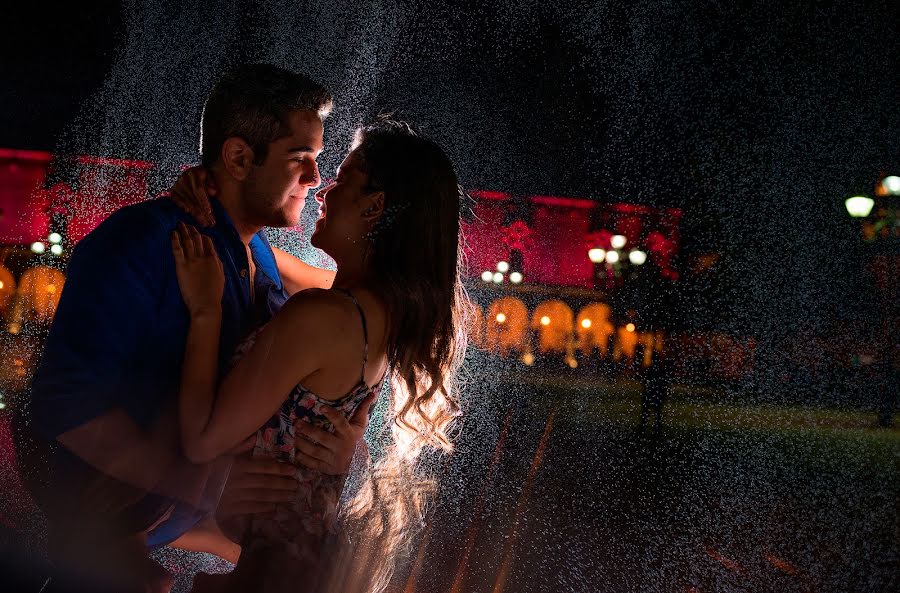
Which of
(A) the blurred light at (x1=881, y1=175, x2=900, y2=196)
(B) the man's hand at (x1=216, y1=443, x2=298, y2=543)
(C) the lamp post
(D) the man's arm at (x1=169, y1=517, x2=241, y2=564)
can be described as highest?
(A) the blurred light at (x1=881, y1=175, x2=900, y2=196)

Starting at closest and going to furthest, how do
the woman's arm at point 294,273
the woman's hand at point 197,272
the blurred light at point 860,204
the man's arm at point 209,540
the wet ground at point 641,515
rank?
→ the woman's hand at point 197,272 → the man's arm at point 209,540 → the woman's arm at point 294,273 → the wet ground at point 641,515 → the blurred light at point 860,204

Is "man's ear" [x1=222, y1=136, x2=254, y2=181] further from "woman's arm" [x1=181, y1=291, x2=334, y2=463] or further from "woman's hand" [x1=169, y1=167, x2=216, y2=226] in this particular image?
"woman's arm" [x1=181, y1=291, x2=334, y2=463]

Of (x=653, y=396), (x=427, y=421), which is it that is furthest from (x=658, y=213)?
(x=427, y=421)

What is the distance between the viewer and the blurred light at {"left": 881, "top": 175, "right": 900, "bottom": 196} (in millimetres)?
14900

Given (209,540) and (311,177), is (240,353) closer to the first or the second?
(311,177)

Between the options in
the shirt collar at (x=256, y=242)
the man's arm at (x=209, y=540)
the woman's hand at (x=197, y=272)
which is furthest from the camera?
the man's arm at (x=209, y=540)

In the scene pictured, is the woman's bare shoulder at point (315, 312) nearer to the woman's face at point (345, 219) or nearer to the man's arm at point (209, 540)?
the woman's face at point (345, 219)

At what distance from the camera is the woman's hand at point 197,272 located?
86.4 inches

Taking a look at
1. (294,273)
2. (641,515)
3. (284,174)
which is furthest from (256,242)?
(641,515)

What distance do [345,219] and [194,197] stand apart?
52 cm

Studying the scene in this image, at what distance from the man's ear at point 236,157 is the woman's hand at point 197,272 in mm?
331

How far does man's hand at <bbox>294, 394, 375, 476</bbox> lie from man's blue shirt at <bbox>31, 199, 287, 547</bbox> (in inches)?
13.9

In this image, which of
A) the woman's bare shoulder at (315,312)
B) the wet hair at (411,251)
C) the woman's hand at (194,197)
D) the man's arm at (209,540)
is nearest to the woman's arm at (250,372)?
the woman's bare shoulder at (315,312)

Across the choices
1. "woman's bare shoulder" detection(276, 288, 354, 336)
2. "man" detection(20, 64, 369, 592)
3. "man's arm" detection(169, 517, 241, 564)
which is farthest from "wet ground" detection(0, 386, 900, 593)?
"woman's bare shoulder" detection(276, 288, 354, 336)
